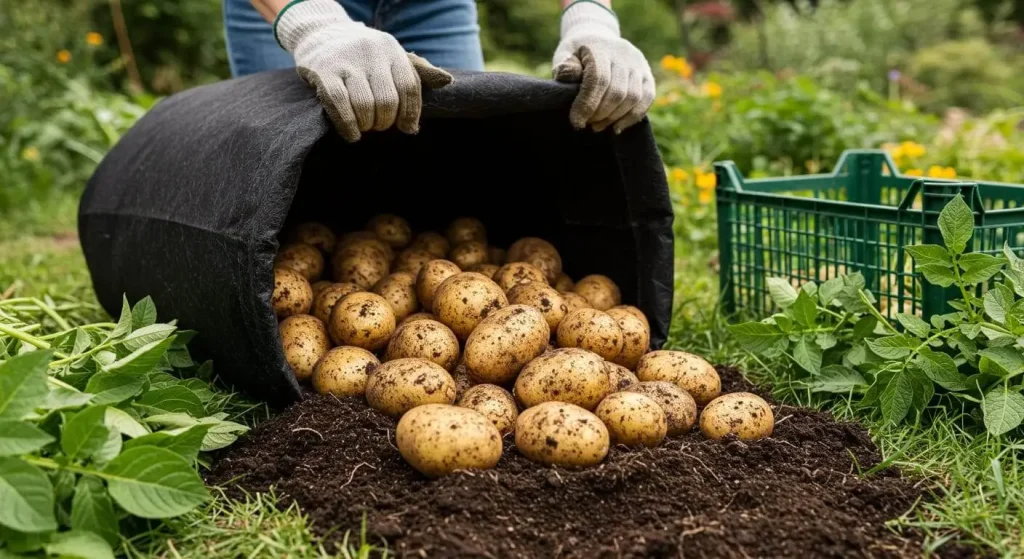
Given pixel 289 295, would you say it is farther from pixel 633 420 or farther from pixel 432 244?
pixel 633 420

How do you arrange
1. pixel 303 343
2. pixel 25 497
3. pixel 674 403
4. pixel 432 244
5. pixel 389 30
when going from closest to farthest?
pixel 25 497 < pixel 674 403 < pixel 303 343 < pixel 432 244 < pixel 389 30

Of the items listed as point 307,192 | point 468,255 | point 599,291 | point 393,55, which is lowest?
point 599,291

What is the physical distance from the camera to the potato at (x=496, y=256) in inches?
119

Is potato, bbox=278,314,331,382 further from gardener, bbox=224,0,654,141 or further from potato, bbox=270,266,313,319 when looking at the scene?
gardener, bbox=224,0,654,141

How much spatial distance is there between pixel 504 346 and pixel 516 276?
0.52m

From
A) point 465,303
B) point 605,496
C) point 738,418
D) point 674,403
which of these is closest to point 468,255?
point 465,303

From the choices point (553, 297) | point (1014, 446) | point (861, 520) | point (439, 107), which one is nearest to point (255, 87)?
point (439, 107)

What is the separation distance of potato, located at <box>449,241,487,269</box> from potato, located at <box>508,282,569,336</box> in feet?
1.11

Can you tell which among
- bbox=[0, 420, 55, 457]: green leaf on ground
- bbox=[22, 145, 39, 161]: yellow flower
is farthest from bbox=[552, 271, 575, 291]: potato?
bbox=[22, 145, 39, 161]: yellow flower

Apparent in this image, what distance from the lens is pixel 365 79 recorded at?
2.19m

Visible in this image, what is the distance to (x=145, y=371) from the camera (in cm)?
191

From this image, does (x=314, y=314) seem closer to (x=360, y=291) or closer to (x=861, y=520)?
(x=360, y=291)

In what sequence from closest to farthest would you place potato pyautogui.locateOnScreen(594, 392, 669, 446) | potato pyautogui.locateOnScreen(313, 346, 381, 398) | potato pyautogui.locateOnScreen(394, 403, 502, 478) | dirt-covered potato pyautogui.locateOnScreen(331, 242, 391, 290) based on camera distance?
potato pyautogui.locateOnScreen(394, 403, 502, 478)
potato pyautogui.locateOnScreen(594, 392, 669, 446)
potato pyautogui.locateOnScreen(313, 346, 381, 398)
dirt-covered potato pyautogui.locateOnScreen(331, 242, 391, 290)

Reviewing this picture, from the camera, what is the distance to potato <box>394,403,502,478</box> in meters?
1.81
